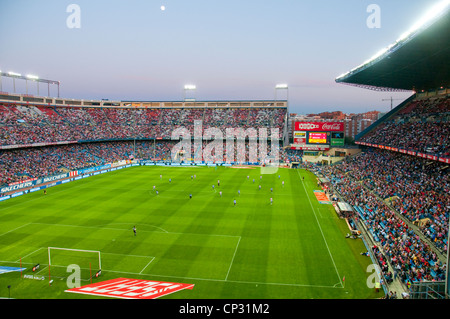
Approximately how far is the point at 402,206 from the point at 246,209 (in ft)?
48.0

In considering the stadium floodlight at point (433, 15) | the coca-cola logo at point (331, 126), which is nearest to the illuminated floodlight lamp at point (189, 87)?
the coca-cola logo at point (331, 126)

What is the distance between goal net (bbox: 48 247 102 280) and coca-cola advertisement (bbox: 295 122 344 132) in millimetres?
55469

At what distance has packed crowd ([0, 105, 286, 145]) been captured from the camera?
57.0 m

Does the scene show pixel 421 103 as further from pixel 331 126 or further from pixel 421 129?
pixel 331 126

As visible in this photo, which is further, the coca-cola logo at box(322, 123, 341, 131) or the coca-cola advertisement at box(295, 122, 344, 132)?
the coca-cola logo at box(322, 123, 341, 131)

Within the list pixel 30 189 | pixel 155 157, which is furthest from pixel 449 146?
pixel 155 157

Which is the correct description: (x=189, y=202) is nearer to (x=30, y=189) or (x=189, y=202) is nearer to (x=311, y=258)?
(x=311, y=258)

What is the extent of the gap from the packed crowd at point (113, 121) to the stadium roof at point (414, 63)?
3224 cm

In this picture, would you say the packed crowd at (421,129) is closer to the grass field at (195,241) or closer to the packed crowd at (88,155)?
the grass field at (195,241)

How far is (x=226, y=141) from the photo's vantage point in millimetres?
73938

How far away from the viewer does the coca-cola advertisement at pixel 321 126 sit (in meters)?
66.4

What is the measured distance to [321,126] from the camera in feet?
221

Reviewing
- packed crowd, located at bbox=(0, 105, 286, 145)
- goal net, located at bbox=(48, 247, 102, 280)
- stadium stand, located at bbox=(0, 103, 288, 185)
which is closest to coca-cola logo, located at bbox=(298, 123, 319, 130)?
stadium stand, located at bbox=(0, 103, 288, 185)

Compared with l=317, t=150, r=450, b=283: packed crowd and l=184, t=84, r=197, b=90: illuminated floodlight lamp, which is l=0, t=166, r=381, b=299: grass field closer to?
l=317, t=150, r=450, b=283: packed crowd
